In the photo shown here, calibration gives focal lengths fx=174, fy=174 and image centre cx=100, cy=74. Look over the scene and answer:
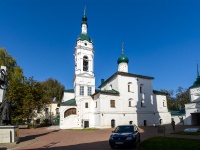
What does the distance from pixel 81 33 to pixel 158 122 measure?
1078 inches

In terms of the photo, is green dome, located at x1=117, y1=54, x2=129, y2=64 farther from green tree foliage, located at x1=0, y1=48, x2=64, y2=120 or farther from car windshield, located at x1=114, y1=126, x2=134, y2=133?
car windshield, located at x1=114, y1=126, x2=134, y2=133

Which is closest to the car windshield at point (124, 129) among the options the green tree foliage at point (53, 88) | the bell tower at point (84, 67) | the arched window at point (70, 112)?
the arched window at point (70, 112)

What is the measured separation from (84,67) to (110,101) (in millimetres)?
10872

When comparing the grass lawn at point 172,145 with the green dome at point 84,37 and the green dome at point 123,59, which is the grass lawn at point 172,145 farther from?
the green dome at point 84,37

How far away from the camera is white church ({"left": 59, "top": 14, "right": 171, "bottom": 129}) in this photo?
→ 110ft

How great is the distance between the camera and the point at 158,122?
37.8 metres

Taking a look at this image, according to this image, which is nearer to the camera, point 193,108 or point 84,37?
point 193,108

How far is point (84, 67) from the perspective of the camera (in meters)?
40.0

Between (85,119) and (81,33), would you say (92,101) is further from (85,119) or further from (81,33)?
(81,33)

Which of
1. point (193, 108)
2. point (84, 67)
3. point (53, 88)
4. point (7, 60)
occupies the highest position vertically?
point (7, 60)

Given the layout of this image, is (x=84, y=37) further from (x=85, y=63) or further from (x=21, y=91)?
(x=21, y=91)

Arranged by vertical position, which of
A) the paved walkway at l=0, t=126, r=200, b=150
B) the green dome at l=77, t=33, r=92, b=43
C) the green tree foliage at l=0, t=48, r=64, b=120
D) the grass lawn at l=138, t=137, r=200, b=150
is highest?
the green dome at l=77, t=33, r=92, b=43

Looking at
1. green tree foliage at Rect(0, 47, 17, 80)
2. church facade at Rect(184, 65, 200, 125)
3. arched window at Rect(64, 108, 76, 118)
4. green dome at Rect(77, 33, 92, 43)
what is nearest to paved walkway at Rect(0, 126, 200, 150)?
arched window at Rect(64, 108, 76, 118)

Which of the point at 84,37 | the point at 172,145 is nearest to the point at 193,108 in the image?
the point at 172,145
